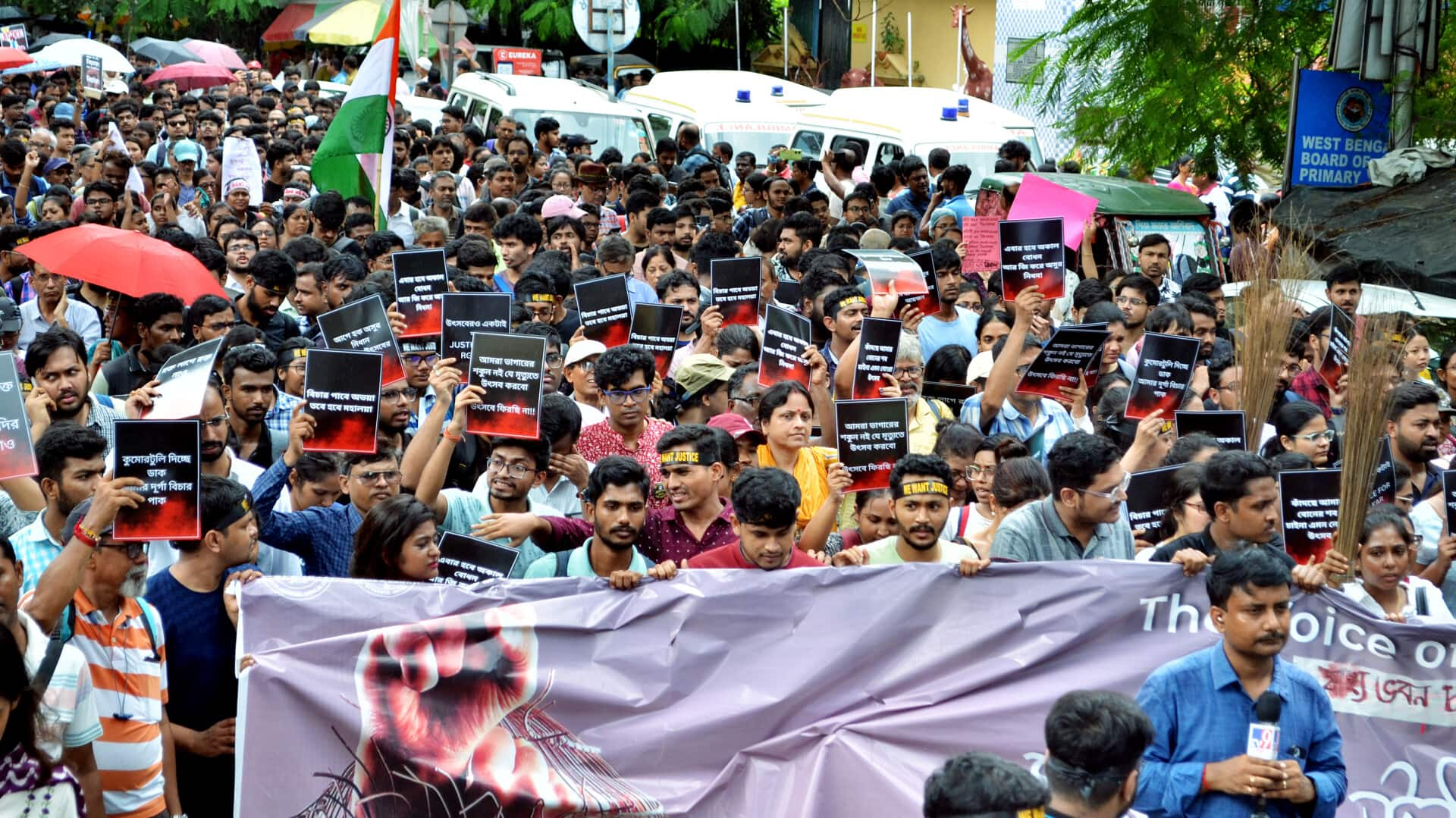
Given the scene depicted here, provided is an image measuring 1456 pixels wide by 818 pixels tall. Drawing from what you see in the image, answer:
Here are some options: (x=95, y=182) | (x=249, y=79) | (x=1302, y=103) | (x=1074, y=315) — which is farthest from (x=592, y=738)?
(x=249, y=79)

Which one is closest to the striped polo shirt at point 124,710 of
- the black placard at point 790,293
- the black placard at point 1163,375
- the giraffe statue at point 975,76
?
the black placard at point 1163,375

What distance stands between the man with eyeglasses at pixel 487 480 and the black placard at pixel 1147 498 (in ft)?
7.09

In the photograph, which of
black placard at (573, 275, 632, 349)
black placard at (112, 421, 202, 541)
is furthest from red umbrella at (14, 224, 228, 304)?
black placard at (112, 421, 202, 541)

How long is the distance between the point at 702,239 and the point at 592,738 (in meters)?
6.80

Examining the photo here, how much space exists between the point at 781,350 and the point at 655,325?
988mm

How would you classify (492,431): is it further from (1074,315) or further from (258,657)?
(1074,315)

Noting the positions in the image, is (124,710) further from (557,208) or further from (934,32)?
(934,32)

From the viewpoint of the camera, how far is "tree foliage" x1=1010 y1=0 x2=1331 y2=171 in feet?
45.9

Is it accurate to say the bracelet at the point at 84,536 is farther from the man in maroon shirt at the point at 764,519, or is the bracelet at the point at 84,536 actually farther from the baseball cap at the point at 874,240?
the baseball cap at the point at 874,240

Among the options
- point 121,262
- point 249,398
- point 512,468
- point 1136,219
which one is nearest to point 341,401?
point 512,468

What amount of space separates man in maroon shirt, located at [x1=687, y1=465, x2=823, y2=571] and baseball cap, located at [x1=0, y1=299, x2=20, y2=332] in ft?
14.0

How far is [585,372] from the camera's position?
8352 millimetres

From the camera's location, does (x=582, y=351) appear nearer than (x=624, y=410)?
No

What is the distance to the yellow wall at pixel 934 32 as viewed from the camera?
33.7m
